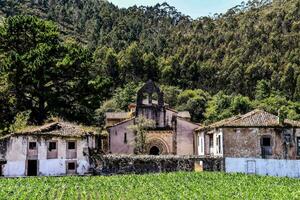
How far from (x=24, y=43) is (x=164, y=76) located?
6652 cm

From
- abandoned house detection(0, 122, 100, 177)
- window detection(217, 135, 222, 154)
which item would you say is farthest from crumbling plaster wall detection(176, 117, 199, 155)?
abandoned house detection(0, 122, 100, 177)

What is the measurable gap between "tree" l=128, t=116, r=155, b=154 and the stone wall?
8.92 m

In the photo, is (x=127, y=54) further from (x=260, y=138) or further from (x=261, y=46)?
(x=260, y=138)

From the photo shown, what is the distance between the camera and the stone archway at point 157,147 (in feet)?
203

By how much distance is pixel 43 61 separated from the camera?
5897 cm

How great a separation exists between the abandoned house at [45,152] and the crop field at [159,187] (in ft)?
26.7

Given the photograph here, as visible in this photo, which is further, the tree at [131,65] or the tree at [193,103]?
the tree at [131,65]

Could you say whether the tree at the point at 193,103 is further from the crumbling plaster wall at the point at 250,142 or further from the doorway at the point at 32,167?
the doorway at the point at 32,167

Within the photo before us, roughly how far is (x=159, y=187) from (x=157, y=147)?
25.8 m

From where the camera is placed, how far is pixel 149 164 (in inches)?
1976

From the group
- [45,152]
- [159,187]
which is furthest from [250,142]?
[45,152]

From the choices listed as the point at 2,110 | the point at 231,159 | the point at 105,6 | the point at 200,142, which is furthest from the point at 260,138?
the point at 105,6

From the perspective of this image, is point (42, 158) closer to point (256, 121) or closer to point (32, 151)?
point (32, 151)

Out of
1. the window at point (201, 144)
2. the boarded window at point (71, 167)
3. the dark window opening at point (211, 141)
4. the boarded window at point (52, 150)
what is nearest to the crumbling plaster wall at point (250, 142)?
the dark window opening at point (211, 141)
